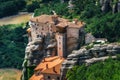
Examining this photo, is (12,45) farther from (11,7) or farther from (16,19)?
(11,7)

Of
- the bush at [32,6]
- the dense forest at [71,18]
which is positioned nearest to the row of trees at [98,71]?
the dense forest at [71,18]

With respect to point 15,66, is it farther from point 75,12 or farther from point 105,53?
point 105,53

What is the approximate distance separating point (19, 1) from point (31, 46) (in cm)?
3937

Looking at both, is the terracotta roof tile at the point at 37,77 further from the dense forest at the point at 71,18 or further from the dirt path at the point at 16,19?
the dirt path at the point at 16,19

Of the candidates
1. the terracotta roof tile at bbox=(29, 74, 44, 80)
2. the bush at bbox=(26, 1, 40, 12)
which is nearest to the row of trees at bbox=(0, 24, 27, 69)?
the bush at bbox=(26, 1, 40, 12)

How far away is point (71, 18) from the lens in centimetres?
8750

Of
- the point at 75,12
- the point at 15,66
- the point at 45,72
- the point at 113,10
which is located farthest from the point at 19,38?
the point at 45,72

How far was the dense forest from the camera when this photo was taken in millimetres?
68625

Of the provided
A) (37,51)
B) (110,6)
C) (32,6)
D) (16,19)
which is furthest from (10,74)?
(32,6)

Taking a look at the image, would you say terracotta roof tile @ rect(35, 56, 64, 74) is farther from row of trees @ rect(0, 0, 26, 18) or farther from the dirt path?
row of trees @ rect(0, 0, 26, 18)

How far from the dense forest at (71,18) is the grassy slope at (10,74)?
3.90 ft

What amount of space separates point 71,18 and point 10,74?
12995mm

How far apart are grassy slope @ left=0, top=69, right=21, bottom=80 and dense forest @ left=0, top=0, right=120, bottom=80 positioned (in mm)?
1188

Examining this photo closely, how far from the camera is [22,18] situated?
11088 cm
